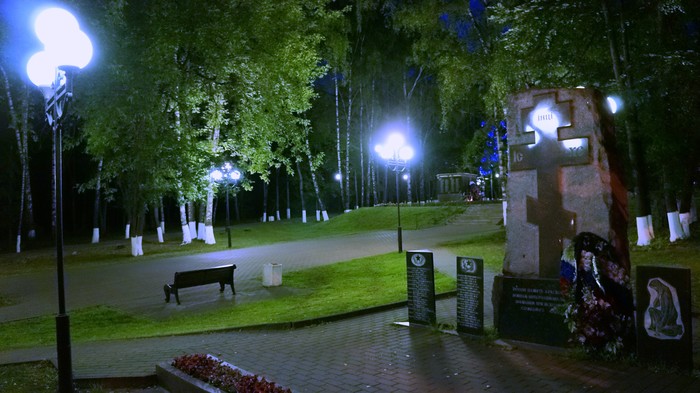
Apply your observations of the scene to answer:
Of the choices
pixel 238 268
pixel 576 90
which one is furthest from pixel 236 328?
pixel 238 268

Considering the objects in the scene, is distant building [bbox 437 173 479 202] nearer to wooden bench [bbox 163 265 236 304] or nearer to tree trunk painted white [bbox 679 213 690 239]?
tree trunk painted white [bbox 679 213 690 239]

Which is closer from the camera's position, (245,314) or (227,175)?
(245,314)

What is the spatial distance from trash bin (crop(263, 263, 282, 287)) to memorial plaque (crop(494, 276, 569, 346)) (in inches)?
333

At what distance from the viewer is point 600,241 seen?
5973 mm

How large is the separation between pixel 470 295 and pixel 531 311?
876mm

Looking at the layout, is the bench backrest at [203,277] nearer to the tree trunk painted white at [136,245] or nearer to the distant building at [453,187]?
the tree trunk painted white at [136,245]

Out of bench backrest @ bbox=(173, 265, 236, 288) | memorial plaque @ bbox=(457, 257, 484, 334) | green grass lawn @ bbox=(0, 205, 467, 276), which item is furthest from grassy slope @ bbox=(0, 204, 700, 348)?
green grass lawn @ bbox=(0, 205, 467, 276)

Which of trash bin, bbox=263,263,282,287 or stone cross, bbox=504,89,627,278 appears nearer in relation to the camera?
stone cross, bbox=504,89,627,278

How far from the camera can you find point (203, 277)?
13.1 metres

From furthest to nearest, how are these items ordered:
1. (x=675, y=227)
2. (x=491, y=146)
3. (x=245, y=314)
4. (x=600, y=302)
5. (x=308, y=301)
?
(x=491, y=146) → (x=675, y=227) → (x=308, y=301) → (x=245, y=314) → (x=600, y=302)

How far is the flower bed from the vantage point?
14.8 ft

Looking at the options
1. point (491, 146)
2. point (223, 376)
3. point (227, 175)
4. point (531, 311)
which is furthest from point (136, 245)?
point (491, 146)

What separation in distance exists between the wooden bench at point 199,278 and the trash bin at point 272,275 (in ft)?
3.25

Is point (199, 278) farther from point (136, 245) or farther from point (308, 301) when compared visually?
point (136, 245)
